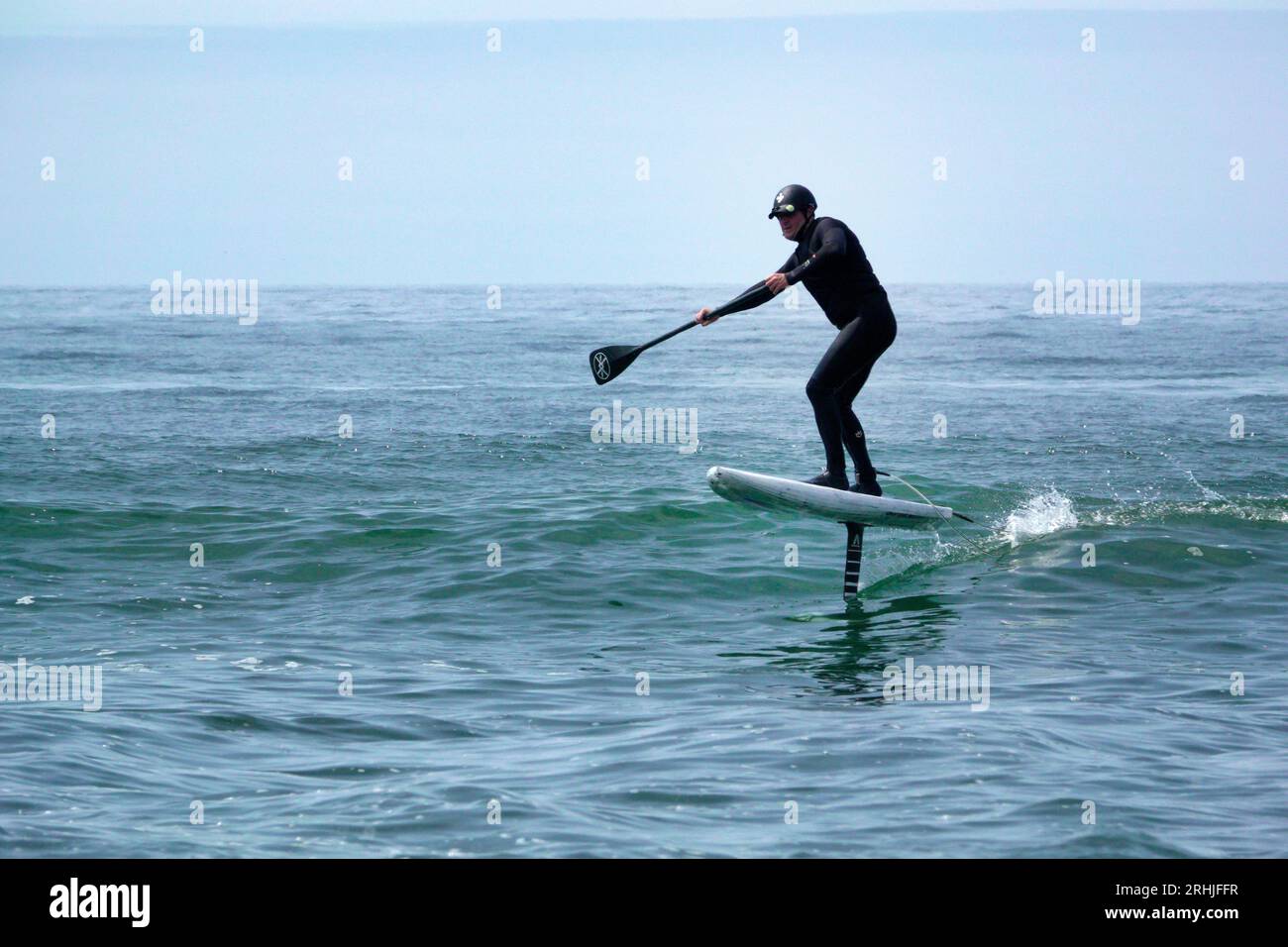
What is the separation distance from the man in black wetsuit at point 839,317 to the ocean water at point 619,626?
5.05 feet

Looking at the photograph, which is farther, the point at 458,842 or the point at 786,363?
the point at 786,363

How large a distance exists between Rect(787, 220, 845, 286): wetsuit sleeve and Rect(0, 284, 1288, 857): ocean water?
9.12ft

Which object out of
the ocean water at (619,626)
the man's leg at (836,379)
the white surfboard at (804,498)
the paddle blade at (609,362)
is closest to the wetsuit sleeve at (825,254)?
the man's leg at (836,379)

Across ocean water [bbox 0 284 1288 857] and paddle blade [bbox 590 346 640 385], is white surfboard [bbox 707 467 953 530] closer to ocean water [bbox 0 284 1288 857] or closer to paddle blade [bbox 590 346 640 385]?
ocean water [bbox 0 284 1288 857]

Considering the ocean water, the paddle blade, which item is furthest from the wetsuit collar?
the ocean water

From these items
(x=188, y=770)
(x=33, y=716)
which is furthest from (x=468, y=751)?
(x=33, y=716)

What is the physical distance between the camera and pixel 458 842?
6359 mm

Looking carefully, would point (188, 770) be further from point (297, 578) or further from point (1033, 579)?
point (1033, 579)

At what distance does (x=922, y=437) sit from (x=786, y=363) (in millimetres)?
13595

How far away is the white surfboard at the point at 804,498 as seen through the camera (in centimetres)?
1070

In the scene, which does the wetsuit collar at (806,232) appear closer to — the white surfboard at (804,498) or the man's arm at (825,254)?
the man's arm at (825,254)
